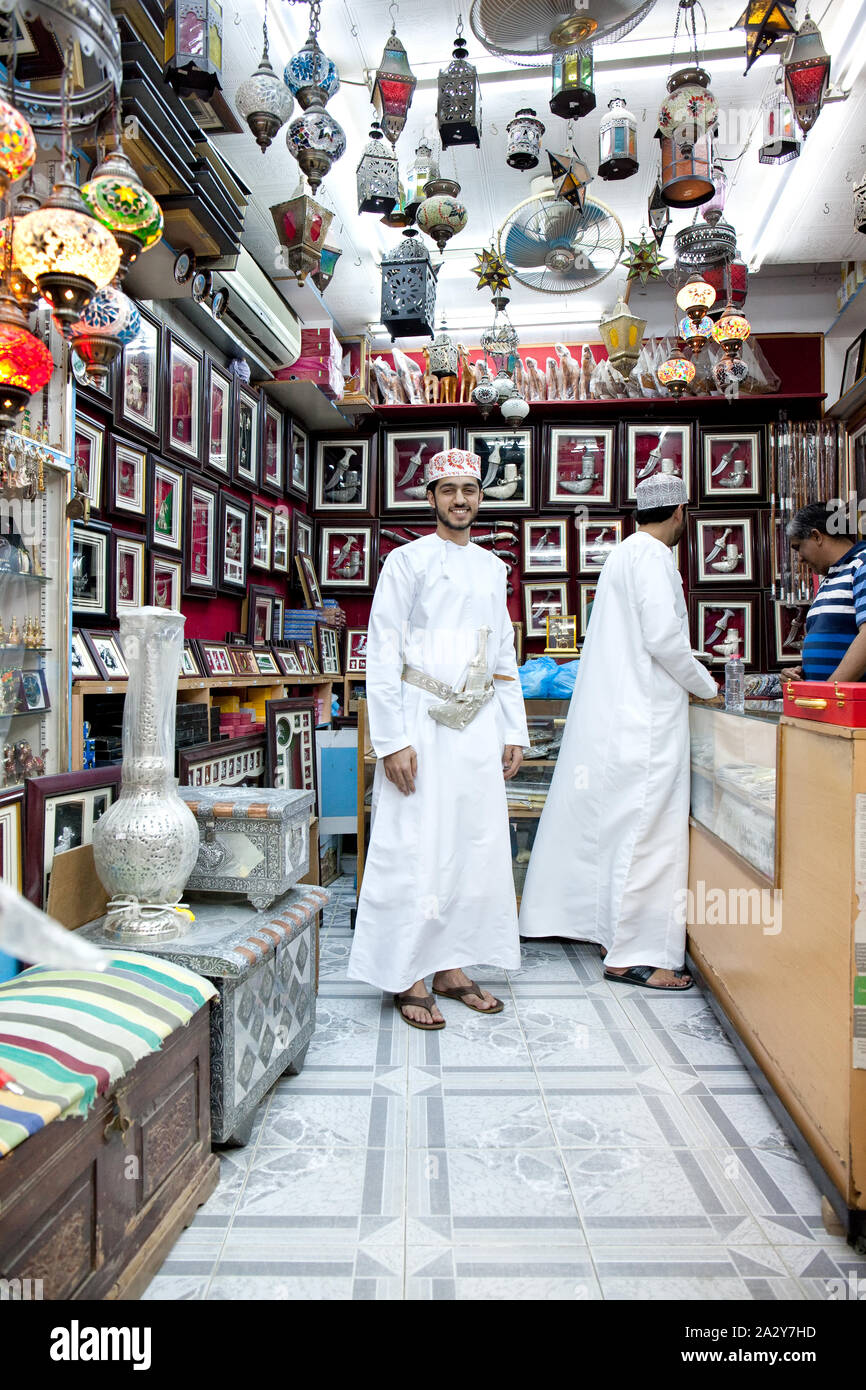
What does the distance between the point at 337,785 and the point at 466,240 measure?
3.46 metres

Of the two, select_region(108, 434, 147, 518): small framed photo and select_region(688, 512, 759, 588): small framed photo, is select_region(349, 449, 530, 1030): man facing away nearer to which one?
select_region(108, 434, 147, 518): small framed photo

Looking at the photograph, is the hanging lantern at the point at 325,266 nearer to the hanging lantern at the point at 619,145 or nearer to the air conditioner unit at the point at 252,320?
the air conditioner unit at the point at 252,320

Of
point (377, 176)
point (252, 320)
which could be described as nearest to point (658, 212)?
point (377, 176)

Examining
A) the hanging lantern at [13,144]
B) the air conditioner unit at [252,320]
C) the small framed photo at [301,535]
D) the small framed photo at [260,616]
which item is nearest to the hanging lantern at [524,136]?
the air conditioner unit at [252,320]

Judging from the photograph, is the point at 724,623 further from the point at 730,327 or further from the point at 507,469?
the point at 730,327

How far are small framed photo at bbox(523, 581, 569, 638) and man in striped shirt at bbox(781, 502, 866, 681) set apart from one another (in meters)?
2.32

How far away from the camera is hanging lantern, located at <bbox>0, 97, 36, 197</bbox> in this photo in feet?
4.19

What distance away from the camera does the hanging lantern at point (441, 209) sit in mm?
3004

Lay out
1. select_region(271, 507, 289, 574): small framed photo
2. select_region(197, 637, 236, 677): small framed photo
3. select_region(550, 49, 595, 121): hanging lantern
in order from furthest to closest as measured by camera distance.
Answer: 1. select_region(271, 507, 289, 574): small framed photo
2. select_region(197, 637, 236, 677): small framed photo
3. select_region(550, 49, 595, 121): hanging lantern

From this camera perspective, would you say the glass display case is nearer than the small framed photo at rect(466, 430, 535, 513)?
Yes

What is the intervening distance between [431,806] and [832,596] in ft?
5.42

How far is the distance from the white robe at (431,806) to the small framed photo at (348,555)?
111 inches

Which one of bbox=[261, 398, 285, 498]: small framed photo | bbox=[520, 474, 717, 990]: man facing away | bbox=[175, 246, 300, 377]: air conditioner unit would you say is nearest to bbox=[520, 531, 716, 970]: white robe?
bbox=[520, 474, 717, 990]: man facing away
